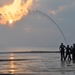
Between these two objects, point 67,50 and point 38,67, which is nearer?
point 38,67

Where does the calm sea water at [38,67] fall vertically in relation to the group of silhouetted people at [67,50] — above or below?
below

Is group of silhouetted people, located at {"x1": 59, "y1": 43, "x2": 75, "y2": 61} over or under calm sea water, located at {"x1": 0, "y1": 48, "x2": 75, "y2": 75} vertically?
over

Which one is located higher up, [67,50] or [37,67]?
[67,50]

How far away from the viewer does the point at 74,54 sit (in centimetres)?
4809

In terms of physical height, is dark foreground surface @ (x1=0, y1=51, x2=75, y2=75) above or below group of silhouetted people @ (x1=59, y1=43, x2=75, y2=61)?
below

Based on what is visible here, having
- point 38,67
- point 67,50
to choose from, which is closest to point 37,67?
point 38,67

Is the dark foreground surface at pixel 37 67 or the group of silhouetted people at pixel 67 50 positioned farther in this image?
the group of silhouetted people at pixel 67 50

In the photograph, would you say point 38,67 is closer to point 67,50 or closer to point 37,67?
point 37,67

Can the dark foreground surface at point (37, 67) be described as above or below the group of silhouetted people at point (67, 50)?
below

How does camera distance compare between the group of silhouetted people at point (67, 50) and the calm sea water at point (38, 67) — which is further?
the group of silhouetted people at point (67, 50)

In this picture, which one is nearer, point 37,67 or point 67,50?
point 37,67

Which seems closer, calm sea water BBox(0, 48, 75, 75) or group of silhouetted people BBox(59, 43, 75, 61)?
calm sea water BBox(0, 48, 75, 75)

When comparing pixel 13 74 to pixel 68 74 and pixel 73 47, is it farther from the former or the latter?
pixel 73 47

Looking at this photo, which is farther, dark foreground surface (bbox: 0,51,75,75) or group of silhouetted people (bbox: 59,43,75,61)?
group of silhouetted people (bbox: 59,43,75,61)
